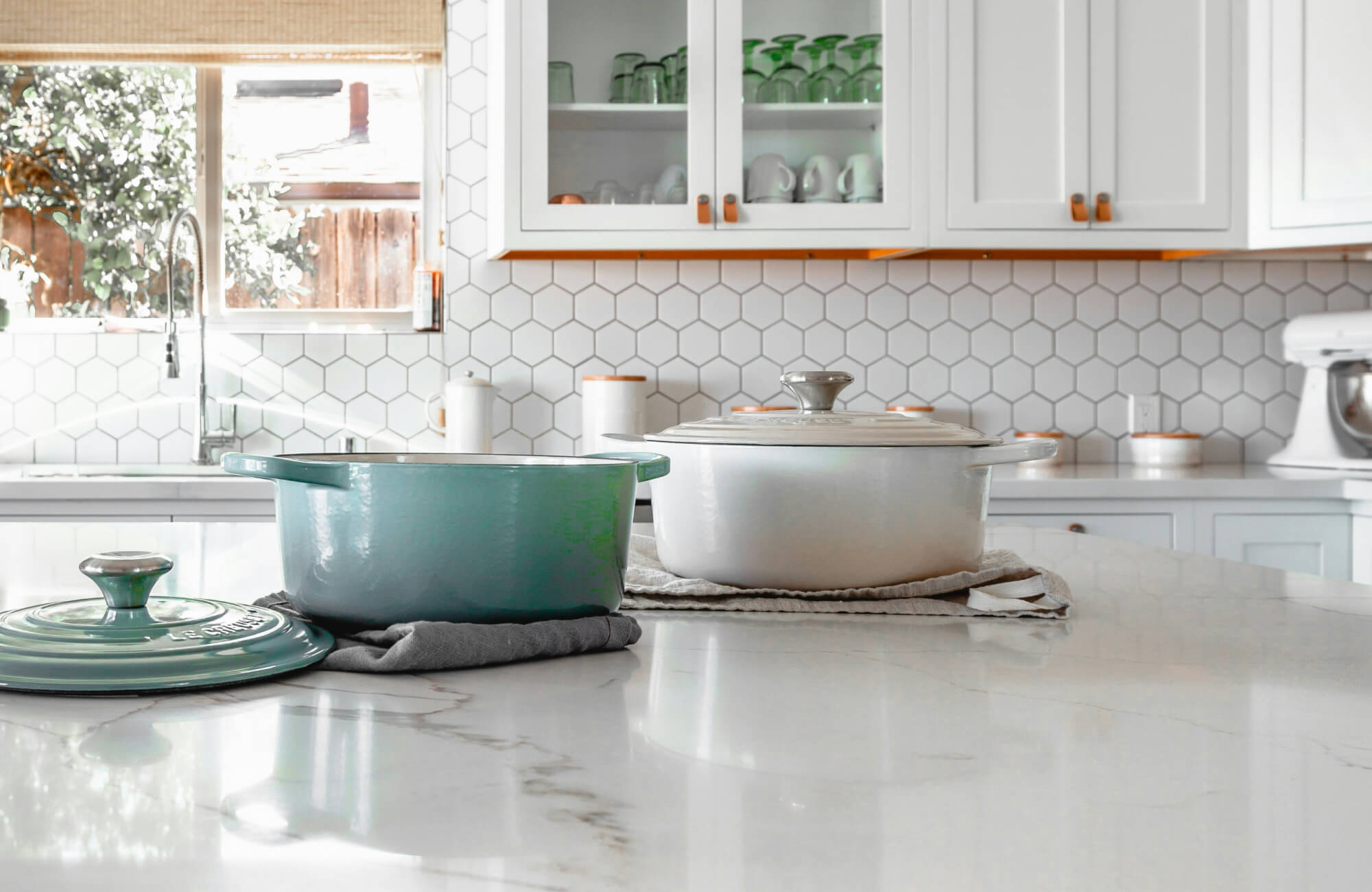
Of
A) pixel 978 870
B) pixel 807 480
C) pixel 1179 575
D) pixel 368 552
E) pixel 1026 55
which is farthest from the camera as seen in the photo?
pixel 1026 55

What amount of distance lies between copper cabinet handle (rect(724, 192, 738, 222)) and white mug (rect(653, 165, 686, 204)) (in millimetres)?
98

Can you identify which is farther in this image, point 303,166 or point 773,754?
point 303,166

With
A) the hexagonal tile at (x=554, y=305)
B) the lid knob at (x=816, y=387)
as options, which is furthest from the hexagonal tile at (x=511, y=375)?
the lid knob at (x=816, y=387)

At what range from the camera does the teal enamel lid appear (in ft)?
1.62

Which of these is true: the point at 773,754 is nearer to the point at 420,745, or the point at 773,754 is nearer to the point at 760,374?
the point at 420,745

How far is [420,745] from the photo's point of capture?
43 cm

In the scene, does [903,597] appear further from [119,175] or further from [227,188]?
[119,175]

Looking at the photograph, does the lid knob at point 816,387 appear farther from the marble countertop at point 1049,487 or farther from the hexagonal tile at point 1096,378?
the hexagonal tile at point 1096,378

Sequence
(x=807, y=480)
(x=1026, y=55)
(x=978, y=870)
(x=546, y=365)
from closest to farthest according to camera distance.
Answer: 1. (x=978, y=870)
2. (x=807, y=480)
3. (x=1026, y=55)
4. (x=546, y=365)

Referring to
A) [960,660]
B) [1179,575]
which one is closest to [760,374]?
[1179,575]

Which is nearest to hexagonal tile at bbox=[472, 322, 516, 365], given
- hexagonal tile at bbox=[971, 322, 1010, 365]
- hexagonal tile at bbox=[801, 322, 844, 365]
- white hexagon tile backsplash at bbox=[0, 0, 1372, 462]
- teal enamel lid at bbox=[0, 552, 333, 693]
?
white hexagon tile backsplash at bbox=[0, 0, 1372, 462]

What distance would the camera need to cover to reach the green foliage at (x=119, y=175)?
282cm

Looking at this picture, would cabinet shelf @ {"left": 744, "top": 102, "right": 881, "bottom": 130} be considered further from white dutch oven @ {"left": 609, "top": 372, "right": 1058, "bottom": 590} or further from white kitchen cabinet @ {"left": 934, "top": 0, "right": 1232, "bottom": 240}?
white dutch oven @ {"left": 609, "top": 372, "right": 1058, "bottom": 590}

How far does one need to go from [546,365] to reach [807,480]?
6.74 feet
